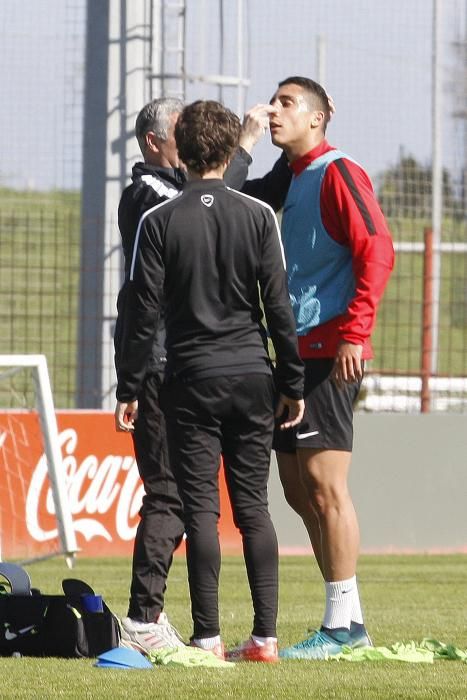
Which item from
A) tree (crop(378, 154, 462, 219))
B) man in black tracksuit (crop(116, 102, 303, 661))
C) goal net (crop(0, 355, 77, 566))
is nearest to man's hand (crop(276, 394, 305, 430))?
man in black tracksuit (crop(116, 102, 303, 661))

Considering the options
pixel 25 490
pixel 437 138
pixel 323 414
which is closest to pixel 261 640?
pixel 323 414

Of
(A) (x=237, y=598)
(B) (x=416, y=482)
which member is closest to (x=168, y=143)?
(A) (x=237, y=598)

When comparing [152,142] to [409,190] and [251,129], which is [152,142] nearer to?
[251,129]

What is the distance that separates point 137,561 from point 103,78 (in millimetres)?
6721

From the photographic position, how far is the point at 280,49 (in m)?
12.8

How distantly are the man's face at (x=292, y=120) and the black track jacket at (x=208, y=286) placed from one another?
75cm

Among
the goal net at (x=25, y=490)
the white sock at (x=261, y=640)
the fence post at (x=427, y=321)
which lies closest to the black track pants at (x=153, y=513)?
the white sock at (x=261, y=640)

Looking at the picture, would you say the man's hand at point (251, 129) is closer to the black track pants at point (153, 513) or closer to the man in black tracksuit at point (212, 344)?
the man in black tracksuit at point (212, 344)

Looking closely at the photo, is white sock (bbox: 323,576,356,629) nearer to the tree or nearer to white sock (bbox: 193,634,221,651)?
white sock (bbox: 193,634,221,651)

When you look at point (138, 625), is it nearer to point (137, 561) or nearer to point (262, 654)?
point (137, 561)

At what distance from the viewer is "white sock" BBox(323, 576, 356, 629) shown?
19.0ft

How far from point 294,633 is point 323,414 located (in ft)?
3.92

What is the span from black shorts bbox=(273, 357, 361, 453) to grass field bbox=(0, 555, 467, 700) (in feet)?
2.58

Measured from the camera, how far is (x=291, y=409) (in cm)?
547
